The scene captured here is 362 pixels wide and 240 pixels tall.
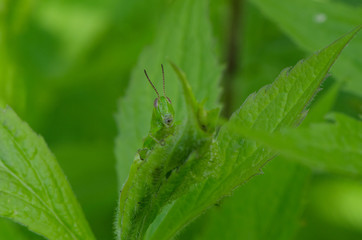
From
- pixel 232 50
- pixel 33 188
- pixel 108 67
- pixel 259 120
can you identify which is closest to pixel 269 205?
pixel 259 120

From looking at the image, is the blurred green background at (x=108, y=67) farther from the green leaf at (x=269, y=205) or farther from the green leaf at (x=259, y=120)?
the green leaf at (x=259, y=120)

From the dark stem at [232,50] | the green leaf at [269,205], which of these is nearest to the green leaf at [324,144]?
the green leaf at [269,205]

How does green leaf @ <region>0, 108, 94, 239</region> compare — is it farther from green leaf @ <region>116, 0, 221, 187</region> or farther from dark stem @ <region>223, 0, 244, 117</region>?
dark stem @ <region>223, 0, 244, 117</region>

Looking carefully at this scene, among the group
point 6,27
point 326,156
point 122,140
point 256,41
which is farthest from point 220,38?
point 326,156

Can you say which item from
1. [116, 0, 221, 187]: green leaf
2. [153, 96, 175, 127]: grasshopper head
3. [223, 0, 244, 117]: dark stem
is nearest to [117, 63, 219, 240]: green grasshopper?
[153, 96, 175, 127]: grasshopper head

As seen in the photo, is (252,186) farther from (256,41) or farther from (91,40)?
(91,40)

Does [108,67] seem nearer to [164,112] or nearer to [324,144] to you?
[164,112]
